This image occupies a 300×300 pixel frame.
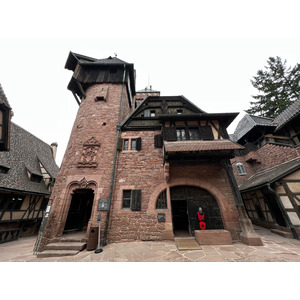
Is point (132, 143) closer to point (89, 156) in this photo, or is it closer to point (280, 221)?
point (89, 156)

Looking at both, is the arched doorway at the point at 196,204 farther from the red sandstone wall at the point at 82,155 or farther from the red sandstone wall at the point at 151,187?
the red sandstone wall at the point at 82,155

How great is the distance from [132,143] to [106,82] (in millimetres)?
6482

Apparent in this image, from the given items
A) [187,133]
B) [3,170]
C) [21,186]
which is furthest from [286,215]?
[3,170]

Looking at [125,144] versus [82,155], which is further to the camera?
[125,144]

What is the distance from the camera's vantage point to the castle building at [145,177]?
21.8 ft

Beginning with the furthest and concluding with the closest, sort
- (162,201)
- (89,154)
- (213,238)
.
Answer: (89,154), (162,201), (213,238)

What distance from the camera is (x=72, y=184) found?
7.47 metres

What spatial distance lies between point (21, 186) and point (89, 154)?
8.64 meters

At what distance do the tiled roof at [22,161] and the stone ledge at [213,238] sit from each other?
1403 cm

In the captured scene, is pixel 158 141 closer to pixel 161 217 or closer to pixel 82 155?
pixel 161 217

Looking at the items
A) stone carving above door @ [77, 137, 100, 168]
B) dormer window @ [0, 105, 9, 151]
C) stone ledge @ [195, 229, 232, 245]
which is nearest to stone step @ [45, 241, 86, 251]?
stone carving above door @ [77, 137, 100, 168]

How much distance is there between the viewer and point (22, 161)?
13.2 metres

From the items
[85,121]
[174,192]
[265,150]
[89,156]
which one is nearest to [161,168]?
[174,192]

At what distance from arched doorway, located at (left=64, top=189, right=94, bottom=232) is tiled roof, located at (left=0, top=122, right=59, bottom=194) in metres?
5.84
